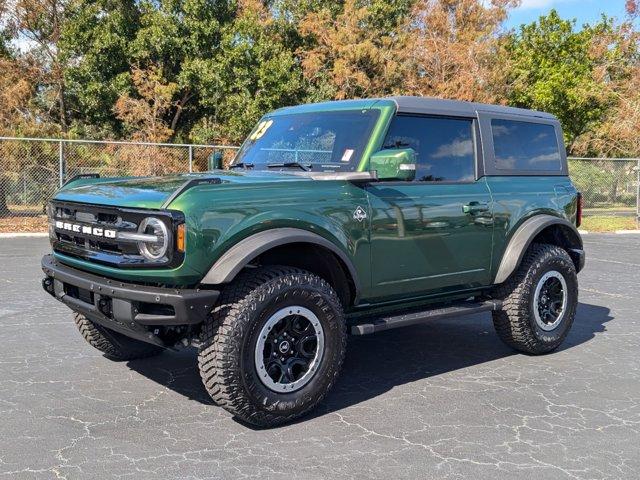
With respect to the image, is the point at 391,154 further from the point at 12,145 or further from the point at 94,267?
the point at 12,145

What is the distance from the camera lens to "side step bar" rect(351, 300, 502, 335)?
4.45m

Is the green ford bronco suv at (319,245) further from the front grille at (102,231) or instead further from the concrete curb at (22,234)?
the concrete curb at (22,234)

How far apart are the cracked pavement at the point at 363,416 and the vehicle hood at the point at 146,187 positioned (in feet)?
4.46

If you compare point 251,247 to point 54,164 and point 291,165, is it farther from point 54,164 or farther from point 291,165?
point 54,164

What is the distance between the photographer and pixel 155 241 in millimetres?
3732

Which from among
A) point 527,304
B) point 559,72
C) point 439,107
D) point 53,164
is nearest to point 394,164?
Result: point 439,107

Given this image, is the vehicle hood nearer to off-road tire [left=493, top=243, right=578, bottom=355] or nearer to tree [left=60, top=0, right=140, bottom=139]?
off-road tire [left=493, top=243, right=578, bottom=355]

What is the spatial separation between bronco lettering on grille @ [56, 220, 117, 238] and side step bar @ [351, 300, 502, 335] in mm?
1680

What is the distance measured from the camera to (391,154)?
14.4 feet

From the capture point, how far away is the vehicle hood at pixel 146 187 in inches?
152

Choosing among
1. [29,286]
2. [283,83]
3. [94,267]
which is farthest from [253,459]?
[283,83]

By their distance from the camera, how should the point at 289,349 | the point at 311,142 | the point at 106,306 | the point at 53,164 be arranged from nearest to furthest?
the point at 106,306
the point at 289,349
the point at 311,142
the point at 53,164

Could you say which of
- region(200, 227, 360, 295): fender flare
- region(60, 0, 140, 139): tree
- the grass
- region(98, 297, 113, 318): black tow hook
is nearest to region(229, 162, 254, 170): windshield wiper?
region(200, 227, 360, 295): fender flare

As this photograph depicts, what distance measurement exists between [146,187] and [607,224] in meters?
19.3
